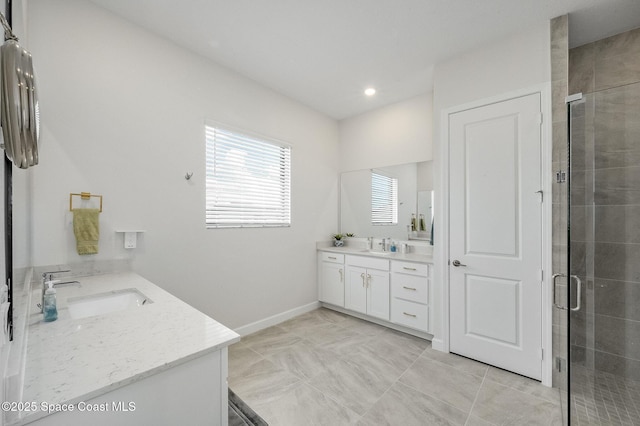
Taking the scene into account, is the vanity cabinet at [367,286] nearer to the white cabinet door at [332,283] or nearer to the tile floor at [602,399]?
the white cabinet door at [332,283]

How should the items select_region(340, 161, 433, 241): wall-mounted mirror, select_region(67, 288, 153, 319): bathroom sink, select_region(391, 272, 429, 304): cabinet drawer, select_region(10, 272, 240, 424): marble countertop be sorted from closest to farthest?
select_region(10, 272, 240, 424): marble countertop, select_region(67, 288, 153, 319): bathroom sink, select_region(391, 272, 429, 304): cabinet drawer, select_region(340, 161, 433, 241): wall-mounted mirror

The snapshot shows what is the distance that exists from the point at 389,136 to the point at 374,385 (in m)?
2.90

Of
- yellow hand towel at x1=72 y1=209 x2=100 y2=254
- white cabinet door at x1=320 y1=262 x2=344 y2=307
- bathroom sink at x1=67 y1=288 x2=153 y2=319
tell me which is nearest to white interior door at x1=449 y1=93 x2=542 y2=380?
white cabinet door at x1=320 y1=262 x2=344 y2=307

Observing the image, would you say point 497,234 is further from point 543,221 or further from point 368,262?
point 368,262

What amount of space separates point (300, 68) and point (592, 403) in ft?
11.7

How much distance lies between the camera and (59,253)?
73.1 inches

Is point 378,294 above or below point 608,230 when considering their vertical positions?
below

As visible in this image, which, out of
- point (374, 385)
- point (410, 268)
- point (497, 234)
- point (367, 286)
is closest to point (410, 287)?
point (410, 268)

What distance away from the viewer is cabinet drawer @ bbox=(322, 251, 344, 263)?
11.8 ft

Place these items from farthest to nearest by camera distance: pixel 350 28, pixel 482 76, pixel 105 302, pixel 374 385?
1. pixel 482 76
2. pixel 350 28
3. pixel 374 385
4. pixel 105 302

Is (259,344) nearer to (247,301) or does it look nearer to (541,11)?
(247,301)

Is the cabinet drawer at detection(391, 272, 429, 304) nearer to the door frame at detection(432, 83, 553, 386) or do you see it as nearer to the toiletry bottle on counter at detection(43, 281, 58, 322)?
the door frame at detection(432, 83, 553, 386)

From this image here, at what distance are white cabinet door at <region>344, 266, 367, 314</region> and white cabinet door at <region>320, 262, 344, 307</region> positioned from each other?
0.32ft

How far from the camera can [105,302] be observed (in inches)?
63.7
